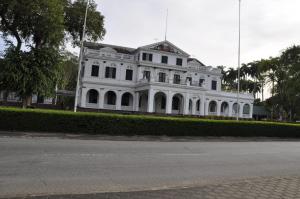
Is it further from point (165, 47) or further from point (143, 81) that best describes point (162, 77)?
point (143, 81)

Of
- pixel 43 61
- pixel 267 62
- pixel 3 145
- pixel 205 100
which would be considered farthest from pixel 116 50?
pixel 3 145

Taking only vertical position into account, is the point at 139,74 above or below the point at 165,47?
below

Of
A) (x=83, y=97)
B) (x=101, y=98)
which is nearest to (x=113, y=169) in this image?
(x=83, y=97)

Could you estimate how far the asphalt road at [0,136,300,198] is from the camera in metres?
8.05

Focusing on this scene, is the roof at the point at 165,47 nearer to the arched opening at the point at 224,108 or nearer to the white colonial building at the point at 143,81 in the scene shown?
the white colonial building at the point at 143,81

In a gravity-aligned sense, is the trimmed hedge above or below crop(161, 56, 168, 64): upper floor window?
below

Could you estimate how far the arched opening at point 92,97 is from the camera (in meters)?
54.7

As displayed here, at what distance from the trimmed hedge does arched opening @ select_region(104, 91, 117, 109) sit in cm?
2961

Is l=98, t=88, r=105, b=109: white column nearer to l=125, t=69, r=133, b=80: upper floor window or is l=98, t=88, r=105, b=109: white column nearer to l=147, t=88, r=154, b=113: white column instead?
l=125, t=69, r=133, b=80: upper floor window

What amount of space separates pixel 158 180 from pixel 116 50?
172ft

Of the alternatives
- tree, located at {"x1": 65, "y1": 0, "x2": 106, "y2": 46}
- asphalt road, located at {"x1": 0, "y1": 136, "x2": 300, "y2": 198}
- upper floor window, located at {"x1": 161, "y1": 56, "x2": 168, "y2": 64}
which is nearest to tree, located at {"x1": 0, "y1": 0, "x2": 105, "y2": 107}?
tree, located at {"x1": 65, "y1": 0, "x2": 106, "y2": 46}

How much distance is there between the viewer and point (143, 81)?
5475 cm

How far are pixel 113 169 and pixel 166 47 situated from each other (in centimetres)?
4989

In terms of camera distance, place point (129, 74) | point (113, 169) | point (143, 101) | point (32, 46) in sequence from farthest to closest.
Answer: point (129, 74)
point (143, 101)
point (32, 46)
point (113, 169)
